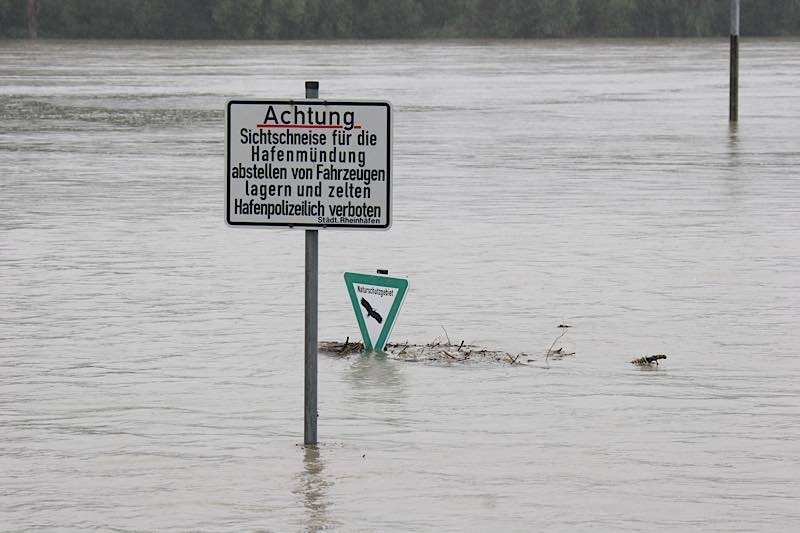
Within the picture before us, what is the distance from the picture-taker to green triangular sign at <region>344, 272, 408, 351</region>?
10.9 meters

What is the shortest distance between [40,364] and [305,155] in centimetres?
337

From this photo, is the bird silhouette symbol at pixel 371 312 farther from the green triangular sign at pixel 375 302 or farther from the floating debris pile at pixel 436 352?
the floating debris pile at pixel 436 352

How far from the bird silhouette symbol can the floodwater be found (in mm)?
242

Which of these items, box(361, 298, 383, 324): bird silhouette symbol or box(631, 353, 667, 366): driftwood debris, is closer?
box(631, 353, 667, 366): driftwood debris

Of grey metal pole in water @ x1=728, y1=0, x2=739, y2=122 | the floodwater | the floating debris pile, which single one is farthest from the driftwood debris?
grey metal pole in water @ x1=728, y1=0, x2=739, y2=122

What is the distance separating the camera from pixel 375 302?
36.1 ft

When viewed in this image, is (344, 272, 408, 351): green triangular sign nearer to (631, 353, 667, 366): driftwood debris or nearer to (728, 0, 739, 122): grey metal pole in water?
(631, 353, 667, 366): driftwood debris

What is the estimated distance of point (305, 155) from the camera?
318 inches

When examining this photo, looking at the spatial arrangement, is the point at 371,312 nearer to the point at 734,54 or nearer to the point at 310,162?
the point at 310,162

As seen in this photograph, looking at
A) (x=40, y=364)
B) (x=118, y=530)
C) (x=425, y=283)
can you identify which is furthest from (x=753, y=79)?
(x=118, y=530)

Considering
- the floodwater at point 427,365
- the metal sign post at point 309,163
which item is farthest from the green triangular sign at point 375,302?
the metal sign post at point 309,163

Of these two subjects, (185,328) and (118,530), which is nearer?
(118,530)

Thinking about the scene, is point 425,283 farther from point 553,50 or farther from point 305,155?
point 553,50

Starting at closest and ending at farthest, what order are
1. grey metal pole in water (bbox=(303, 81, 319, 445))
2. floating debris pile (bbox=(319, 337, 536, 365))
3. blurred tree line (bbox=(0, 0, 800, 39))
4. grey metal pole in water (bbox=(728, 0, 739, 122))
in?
grey metal pole in water (bbox=(303, 81, 319, 445))
floating debris pile (bbox=(319, 337, 536, 365))
grey metal pole in water (bbox=(728, 0, 739, 122))
blurred tree line (bbox=(0, 0, 800, 39))
